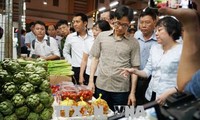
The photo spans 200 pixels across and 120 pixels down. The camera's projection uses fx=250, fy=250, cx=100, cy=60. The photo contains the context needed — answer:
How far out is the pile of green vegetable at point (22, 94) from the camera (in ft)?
5.00

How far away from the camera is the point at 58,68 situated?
294 centimetres

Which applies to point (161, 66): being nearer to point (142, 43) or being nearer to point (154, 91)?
point (154, 91)

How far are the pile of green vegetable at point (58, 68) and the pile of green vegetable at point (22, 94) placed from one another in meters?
1.15

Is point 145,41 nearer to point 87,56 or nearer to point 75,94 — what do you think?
point 87,56

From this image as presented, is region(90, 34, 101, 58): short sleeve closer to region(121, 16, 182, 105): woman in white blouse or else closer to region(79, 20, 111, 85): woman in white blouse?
region(121, 16, 182, 105): woman in white blouse

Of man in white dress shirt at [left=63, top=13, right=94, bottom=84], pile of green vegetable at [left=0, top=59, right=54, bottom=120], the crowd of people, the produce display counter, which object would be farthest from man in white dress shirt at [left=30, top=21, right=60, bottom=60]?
pile of green vegetable at [left=0, top=59, right=54, bottom=120]

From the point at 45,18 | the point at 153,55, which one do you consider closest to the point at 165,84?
the point at 153,55

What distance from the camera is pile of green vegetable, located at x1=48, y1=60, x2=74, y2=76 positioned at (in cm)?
289

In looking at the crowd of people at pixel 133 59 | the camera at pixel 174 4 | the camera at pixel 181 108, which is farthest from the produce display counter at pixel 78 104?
A: the camera at pixel 181 108

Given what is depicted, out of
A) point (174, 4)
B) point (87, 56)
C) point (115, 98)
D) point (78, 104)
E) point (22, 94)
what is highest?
point (174, 4)

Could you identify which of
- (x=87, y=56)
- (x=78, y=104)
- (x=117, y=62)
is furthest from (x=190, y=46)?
(x=87, y=56)

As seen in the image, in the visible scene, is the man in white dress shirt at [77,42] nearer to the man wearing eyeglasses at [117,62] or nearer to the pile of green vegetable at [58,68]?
the pile of green vegetable at [58,68]

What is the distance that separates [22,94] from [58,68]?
1383 mm

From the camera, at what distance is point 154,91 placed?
258 cm
